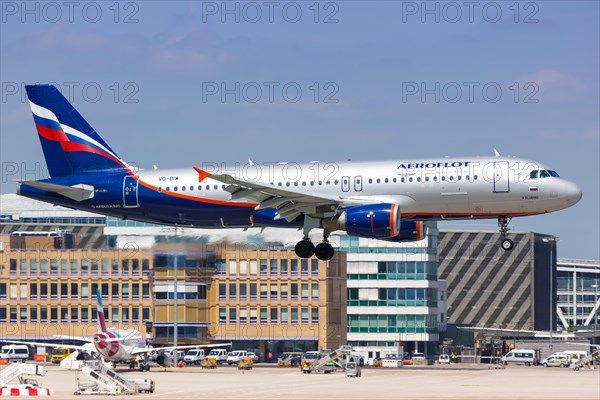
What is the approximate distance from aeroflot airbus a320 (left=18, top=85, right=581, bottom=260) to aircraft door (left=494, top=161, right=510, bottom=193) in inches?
2.2

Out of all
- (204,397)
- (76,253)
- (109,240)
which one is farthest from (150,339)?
(204,397)

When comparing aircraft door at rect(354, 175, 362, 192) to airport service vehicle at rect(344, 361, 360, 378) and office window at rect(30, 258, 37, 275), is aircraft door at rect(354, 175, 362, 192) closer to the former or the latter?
airport service vehicle at rect(344, 361, 360, 378)

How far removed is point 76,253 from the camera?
391 feet

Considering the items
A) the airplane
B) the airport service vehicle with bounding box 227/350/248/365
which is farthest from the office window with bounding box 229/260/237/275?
the airplane

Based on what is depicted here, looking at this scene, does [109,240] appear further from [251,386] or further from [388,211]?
[388,211]

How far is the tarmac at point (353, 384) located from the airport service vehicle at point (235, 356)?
1008 millimetres

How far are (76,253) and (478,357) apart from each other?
65573mm

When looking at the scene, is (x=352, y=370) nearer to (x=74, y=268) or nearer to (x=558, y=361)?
(x=74, y=268)

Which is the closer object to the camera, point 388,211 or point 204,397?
point 388,211

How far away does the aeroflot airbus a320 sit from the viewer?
65.6m

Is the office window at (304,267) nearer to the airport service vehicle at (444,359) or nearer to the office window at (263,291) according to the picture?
the office window at (263,291)

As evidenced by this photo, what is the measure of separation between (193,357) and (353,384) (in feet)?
104

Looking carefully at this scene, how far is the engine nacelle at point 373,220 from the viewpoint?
65.1m

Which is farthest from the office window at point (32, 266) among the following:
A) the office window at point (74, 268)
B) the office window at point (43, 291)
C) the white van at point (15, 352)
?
the white van at point (15, 352)
